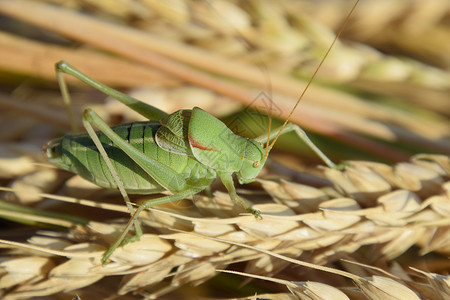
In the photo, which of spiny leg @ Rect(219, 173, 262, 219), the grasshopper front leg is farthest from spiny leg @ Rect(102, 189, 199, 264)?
spiny leg @ Rect(219, 173, 262, 219)

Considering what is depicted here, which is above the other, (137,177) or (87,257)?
(137,177)

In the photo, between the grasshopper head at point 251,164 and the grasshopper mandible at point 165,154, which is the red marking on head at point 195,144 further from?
the grasshopper head at point 251,164

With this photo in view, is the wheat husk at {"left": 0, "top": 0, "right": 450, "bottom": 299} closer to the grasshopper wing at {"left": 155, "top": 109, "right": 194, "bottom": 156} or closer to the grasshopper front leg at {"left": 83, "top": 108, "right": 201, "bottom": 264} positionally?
the grasshopper front leg at {"left": 83, "top": 108, "right": 201, "bottom": 264}

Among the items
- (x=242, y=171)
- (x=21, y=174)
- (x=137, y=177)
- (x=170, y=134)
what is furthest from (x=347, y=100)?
(x=21, y=174)

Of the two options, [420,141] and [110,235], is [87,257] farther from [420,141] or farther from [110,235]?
[420,141]

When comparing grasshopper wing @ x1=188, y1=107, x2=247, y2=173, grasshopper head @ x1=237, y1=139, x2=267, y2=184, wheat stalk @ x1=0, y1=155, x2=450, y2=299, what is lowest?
wheat stalk @ x1=0, y1=155, x2=450, y2=299

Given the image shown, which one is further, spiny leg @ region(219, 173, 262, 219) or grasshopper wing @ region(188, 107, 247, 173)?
grasshopper wing @ region(188, 107, 247, 173)
